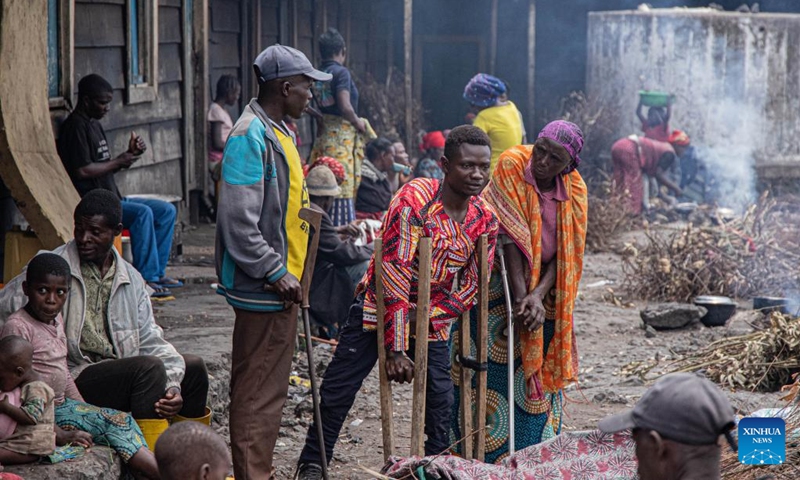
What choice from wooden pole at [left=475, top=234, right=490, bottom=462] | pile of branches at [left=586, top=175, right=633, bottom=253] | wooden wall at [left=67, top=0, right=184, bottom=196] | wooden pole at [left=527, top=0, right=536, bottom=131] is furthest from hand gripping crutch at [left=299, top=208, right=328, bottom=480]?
wooden pole at [left=527, top=0, right=536, bottom=131]

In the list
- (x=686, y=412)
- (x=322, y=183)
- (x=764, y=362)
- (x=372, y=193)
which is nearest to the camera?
(x=686, y=412)

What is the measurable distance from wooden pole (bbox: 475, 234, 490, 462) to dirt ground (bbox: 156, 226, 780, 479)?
95 cm

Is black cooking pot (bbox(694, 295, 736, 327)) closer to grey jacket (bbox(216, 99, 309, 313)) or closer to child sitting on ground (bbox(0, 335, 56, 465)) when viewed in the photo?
grey jacket (bbox(216, 99, 309, 313))

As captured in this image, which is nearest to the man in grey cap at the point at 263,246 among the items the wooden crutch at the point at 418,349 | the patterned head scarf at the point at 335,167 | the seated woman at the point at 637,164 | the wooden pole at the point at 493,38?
the wooden crutch at the point at 418,349

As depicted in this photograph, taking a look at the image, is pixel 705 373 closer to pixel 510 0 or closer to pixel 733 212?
pixel 733 212

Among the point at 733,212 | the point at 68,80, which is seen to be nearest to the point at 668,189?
the point at 733,212

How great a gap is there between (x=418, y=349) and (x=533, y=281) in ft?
3.05

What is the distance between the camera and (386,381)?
469 centimetres

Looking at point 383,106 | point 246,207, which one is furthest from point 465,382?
point 383,106

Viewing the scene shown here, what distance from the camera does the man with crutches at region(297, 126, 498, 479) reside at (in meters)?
4.71

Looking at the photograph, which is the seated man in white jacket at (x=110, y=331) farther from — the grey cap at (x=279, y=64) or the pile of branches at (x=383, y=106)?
the pile of branches at (x=383, y=106)

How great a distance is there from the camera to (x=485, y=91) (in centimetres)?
1005

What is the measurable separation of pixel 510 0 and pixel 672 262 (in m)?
9.75

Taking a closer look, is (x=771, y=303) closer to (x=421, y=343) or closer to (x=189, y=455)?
(x=421, y=343)
